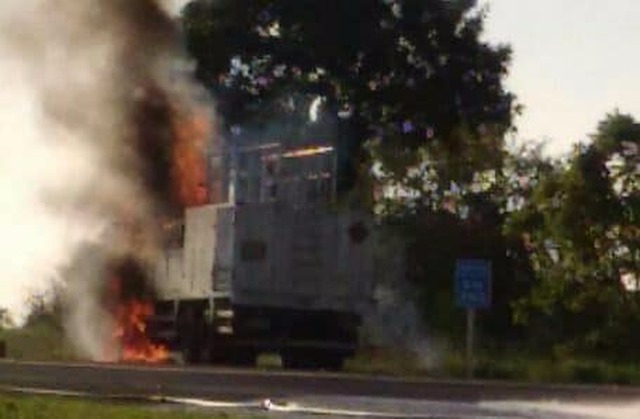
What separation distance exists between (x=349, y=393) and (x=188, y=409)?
14.1ft

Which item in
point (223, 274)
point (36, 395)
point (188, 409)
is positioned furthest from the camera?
point (223, 274)

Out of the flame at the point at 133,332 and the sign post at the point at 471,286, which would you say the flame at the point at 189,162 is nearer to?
the flame at the point at 133,332

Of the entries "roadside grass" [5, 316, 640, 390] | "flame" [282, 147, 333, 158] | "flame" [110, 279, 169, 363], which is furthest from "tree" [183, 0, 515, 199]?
"flame" [110, 279, 169, 363]

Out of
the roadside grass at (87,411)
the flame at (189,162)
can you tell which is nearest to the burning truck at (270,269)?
the flame at (189,162)

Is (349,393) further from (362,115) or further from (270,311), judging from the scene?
(362,115)

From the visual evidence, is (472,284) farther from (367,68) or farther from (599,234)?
(367,68)

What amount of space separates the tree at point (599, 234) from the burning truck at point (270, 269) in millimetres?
7039

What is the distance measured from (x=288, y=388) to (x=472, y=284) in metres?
10.4

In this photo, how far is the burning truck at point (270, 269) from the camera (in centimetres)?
3828

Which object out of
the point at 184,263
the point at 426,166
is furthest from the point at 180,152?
the point at 426,166

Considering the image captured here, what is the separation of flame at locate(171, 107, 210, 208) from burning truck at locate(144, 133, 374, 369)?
6.21 feet

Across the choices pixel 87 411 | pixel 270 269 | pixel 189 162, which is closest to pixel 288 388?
pixel 87 411

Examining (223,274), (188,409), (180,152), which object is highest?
(180,152)

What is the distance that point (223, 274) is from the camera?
38.5m
